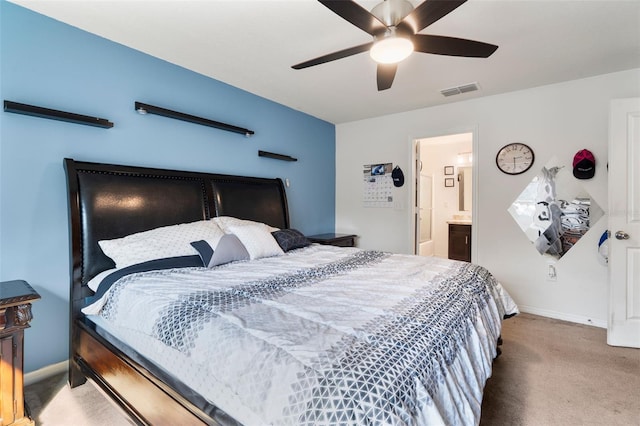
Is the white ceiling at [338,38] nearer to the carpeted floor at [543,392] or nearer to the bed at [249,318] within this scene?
the bed at [249,318]

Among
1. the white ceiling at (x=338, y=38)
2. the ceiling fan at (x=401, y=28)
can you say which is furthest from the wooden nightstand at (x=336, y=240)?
the ceiling fan at (x=401, y=28)

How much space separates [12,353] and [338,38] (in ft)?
9.38

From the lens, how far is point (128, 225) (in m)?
2.33

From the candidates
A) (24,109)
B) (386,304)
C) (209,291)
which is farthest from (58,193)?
(386,304)

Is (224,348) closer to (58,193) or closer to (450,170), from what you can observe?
(58,193)

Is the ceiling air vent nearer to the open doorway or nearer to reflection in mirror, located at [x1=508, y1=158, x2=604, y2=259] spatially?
reflection in mirror, located at [x1=508, y1=158, x2=604, y2=259]

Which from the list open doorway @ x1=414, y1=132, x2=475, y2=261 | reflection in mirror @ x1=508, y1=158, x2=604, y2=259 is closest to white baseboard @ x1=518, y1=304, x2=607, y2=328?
reflection in mirror @ x1=508, y1=158, x2=604, y2=259

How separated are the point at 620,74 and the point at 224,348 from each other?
4189mm

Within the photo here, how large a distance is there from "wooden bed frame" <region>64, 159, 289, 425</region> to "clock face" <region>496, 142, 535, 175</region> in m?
2.93

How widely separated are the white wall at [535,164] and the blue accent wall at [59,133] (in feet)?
8.04

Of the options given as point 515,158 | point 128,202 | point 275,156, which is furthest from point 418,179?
point 128,202

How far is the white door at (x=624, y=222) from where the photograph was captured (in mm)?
2666

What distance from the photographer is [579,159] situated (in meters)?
3.08

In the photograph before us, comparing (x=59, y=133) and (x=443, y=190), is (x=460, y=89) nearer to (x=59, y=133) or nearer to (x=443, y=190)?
(x=443, y=190)
